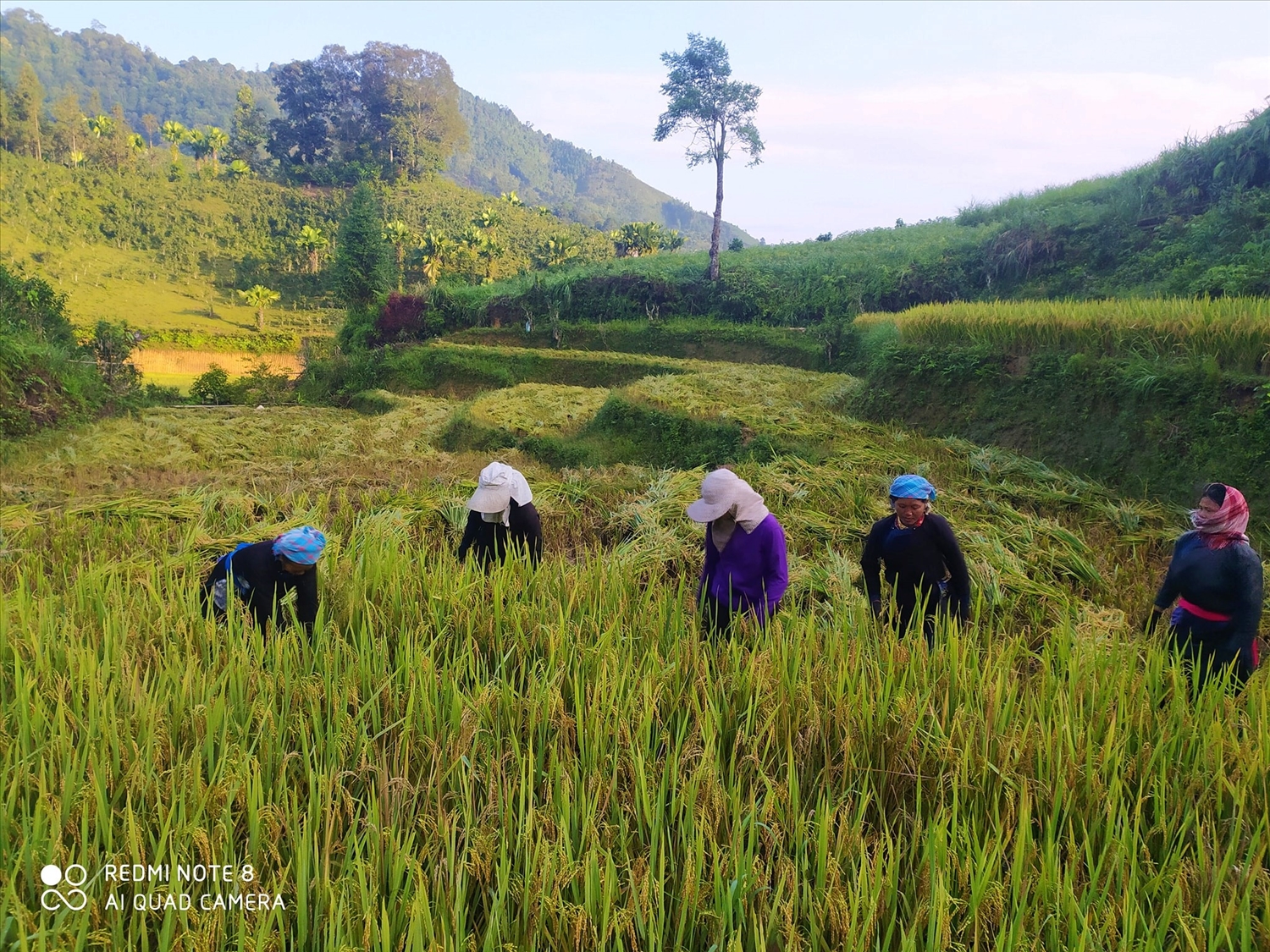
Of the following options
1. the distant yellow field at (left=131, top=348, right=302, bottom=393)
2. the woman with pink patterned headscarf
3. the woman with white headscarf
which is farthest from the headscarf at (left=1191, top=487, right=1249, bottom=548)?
the distant yellow field at (left=131, top=348, right=302, bottom=393)

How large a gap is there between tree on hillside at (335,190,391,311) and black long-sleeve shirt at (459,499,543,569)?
2719 cm

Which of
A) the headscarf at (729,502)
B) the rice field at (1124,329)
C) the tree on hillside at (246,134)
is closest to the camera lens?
the headscarf at (729,502)

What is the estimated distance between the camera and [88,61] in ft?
415

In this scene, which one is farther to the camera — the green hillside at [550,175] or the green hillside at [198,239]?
the green hillside at [550,175]

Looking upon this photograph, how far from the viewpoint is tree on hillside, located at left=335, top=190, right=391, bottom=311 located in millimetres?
28812

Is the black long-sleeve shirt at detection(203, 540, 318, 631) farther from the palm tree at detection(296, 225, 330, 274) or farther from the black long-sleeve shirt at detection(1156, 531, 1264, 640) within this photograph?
the palm tree at detection(296, 225, 330, 274)

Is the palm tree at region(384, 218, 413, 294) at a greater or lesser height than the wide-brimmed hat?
greater

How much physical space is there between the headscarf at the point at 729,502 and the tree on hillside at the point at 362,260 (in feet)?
93.4

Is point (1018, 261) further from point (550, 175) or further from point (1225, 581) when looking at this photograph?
point (550, 175)

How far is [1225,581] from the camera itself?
279 cm

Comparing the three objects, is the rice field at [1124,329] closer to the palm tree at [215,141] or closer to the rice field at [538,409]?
the rice field at [538,409]

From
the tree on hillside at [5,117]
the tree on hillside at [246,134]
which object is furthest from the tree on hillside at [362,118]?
the tree on hillside at [5,117]

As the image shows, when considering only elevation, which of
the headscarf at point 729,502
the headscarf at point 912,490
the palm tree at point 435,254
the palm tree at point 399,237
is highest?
the palm tree at point 399,237

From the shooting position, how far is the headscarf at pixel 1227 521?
2.77 metres
